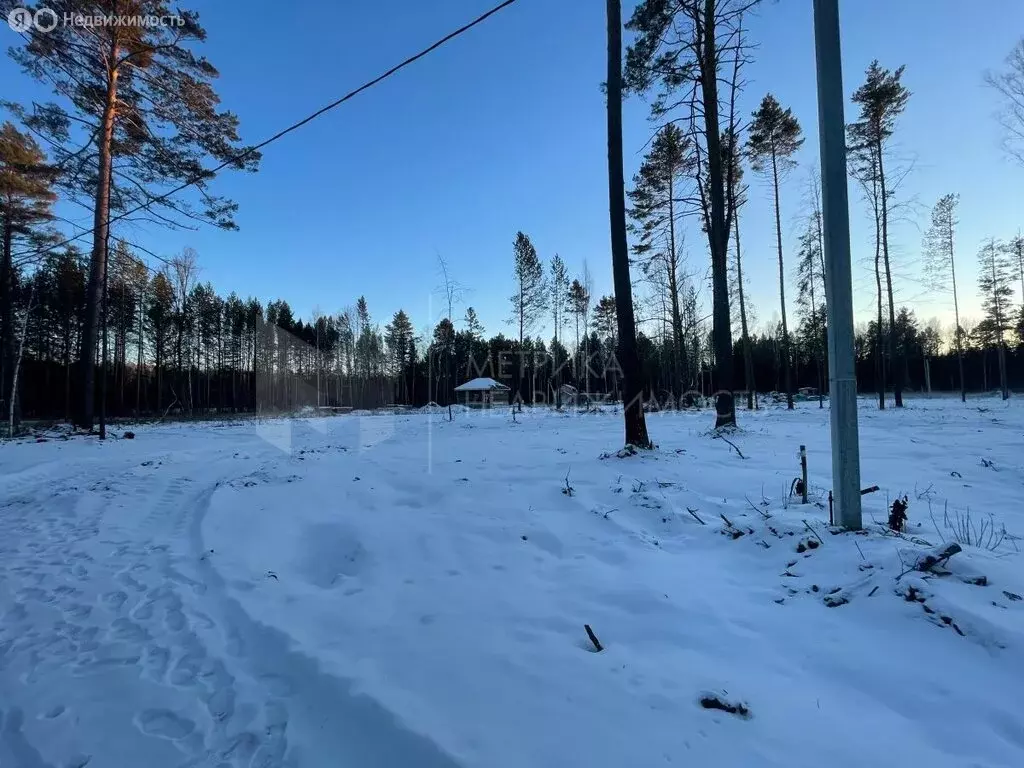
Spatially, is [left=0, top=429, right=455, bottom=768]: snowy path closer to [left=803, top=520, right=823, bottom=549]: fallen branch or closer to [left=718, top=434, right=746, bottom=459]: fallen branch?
[left=803, top=520, right=823, bottom=549]: fallen branch

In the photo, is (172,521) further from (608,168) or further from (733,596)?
(608,168)

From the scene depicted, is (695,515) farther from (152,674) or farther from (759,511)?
(152,674)

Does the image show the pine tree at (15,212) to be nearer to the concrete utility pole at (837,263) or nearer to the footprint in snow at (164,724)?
the footprint in snow at (164,724)

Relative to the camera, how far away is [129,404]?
3900 cm

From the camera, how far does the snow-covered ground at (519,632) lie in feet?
5.73

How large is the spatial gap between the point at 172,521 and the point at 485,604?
4281 mm

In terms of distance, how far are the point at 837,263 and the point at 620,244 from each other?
14.8ft

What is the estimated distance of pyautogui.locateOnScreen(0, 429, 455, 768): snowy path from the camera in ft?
5.93

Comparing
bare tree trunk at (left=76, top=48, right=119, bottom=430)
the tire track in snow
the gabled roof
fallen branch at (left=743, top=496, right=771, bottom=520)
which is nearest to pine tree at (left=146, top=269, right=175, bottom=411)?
the gabled roof

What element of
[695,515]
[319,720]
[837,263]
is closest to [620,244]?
[837,263]

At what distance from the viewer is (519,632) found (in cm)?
250

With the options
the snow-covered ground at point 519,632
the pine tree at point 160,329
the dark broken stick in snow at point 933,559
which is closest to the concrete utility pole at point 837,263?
the snow-covered ground at point 519,632

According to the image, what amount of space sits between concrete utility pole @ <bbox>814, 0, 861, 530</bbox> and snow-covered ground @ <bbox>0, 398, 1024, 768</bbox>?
0.46 metres

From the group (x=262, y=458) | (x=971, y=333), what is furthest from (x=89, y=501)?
(x=971, y=333)
